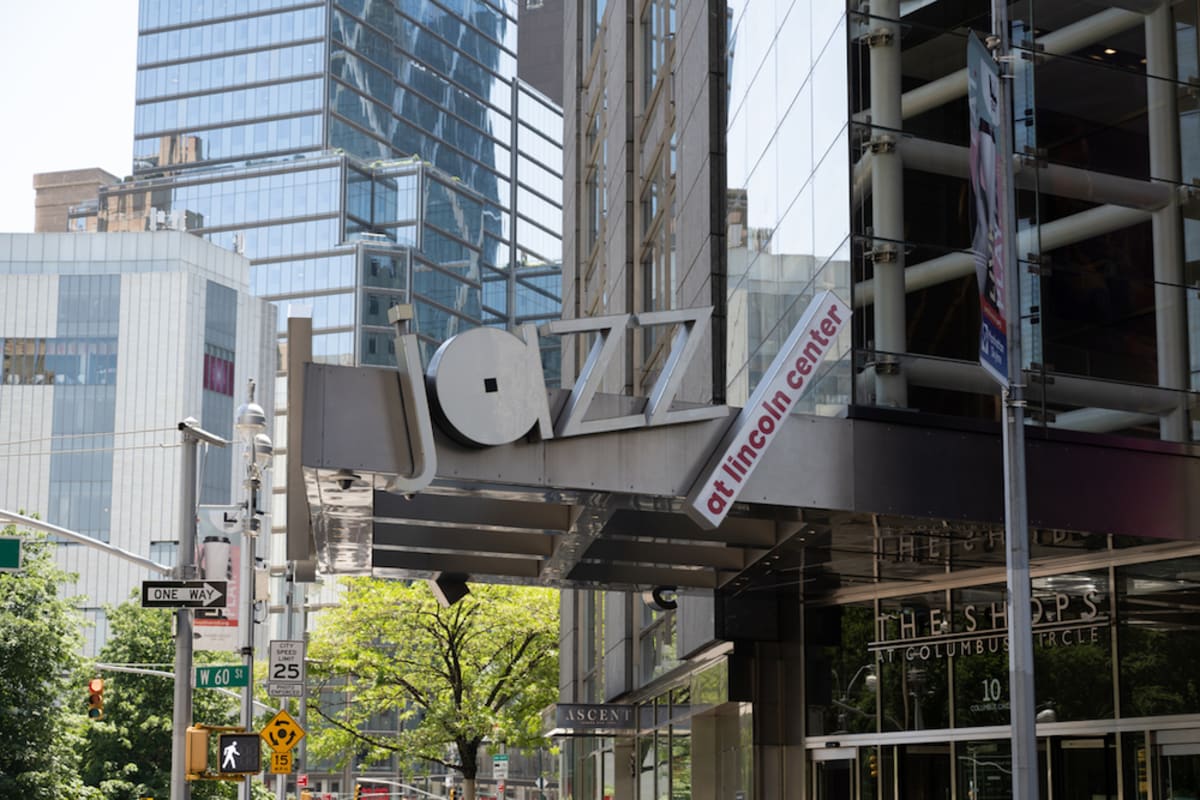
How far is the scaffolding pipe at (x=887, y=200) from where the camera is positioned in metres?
17.6

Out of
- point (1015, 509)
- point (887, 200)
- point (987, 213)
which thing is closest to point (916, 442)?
point (887, 200)

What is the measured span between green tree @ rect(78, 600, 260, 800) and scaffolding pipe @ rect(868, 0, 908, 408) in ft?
158

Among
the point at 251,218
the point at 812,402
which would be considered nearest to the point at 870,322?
the point at 812,402

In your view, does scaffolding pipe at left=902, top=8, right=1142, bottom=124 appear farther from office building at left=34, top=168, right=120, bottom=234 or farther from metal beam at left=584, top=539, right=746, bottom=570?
office building at left=34, top=168, right=120, bottom=234

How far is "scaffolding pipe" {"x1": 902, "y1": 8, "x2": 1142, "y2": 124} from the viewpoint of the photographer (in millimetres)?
18547

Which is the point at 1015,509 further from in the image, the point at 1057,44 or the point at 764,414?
the point at 1057,44

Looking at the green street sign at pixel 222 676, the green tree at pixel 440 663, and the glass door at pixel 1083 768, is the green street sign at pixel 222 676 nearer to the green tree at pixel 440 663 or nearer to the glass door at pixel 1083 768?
the glass door at pixel 1083 768

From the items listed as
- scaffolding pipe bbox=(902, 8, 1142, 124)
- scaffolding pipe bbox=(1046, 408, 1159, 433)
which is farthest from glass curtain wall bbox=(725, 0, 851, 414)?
scaffolding pipe bbox=(1046, 408, 1159, 433)

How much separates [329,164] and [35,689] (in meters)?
127

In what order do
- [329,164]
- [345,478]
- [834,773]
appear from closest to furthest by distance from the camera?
[345,478] → [834,773] → [329,164]

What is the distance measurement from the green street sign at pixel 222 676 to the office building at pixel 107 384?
109347mm

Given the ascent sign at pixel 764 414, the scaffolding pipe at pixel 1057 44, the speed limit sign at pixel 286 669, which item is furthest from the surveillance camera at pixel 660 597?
the speed limit sign at pixel 286 669

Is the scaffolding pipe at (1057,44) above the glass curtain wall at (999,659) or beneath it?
above

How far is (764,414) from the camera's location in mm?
15969
